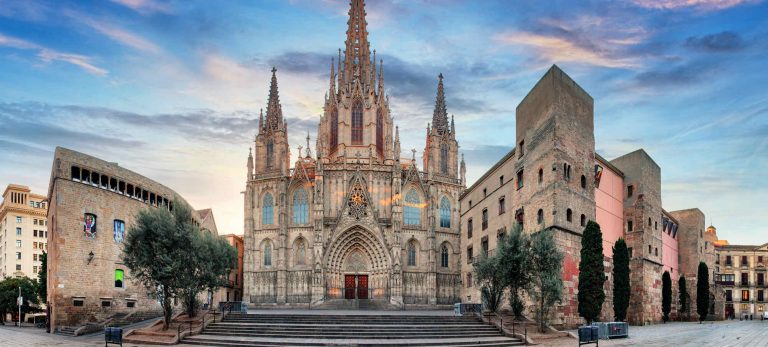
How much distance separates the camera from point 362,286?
6169 centimetres

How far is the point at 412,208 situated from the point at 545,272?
108ft

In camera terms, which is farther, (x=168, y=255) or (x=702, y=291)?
(x=702, y=291)

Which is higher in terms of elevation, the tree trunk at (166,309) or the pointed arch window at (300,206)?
the pointed arch window at (300,206)

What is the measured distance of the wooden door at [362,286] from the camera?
202 feet

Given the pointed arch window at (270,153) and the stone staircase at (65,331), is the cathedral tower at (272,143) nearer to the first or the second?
the pointed arch window at (270,153)

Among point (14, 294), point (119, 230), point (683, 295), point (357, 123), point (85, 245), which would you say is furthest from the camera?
point (357, 123)

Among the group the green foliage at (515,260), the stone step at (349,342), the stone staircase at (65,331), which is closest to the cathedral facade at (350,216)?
the stone staircase at (65,331)

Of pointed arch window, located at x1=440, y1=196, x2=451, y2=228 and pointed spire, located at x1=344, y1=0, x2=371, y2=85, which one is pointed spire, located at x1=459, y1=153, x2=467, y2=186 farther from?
pointed spire, located at x1=344, y1=0, x2=371, y2=85

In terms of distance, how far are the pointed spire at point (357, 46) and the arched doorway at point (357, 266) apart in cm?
1718

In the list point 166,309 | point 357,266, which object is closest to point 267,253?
point 357,266

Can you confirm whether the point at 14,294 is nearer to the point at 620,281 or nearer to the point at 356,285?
the point at 356,285

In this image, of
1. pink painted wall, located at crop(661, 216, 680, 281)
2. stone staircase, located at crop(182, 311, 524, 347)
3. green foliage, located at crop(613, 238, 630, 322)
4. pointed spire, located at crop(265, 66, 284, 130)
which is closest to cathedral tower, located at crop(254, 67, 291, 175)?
pointed spire, located at crop(265, 66, 284, 130)

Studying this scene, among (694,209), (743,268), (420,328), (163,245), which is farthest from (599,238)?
(743,268)

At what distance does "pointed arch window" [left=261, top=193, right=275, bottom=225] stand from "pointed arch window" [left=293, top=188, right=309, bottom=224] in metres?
2.39
